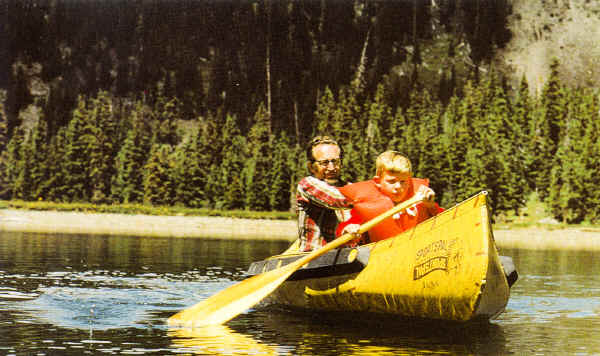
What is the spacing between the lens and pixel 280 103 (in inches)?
6708

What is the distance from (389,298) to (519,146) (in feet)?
362

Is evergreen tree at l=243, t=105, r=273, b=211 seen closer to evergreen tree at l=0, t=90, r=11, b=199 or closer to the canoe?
evergreen tree at l=0, t=90, r=11, b=199

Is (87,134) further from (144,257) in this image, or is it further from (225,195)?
(144,257)

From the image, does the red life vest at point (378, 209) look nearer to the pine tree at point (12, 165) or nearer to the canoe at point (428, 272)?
the canoe at point (428, 272)

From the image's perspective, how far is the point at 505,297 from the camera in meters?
12.7

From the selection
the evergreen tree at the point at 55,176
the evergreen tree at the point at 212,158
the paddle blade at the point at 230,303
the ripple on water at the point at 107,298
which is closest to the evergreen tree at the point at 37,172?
the evergreen tree at the point at 55,176

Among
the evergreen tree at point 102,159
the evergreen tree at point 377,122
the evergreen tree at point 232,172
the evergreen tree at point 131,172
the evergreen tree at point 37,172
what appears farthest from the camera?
the evergreen tree at point 377,122

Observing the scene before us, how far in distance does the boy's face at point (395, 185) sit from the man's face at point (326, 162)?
753mm

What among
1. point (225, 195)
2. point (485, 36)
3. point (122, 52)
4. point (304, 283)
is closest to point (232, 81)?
point (122, 52)

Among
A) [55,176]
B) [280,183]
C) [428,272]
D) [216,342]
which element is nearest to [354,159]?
[280,183]


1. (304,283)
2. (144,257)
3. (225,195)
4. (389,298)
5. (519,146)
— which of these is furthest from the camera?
(519,146)

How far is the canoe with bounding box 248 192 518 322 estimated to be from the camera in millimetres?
11102

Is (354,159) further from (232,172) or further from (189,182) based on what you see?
(189,182)

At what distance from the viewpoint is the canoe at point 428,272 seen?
36.4ft
